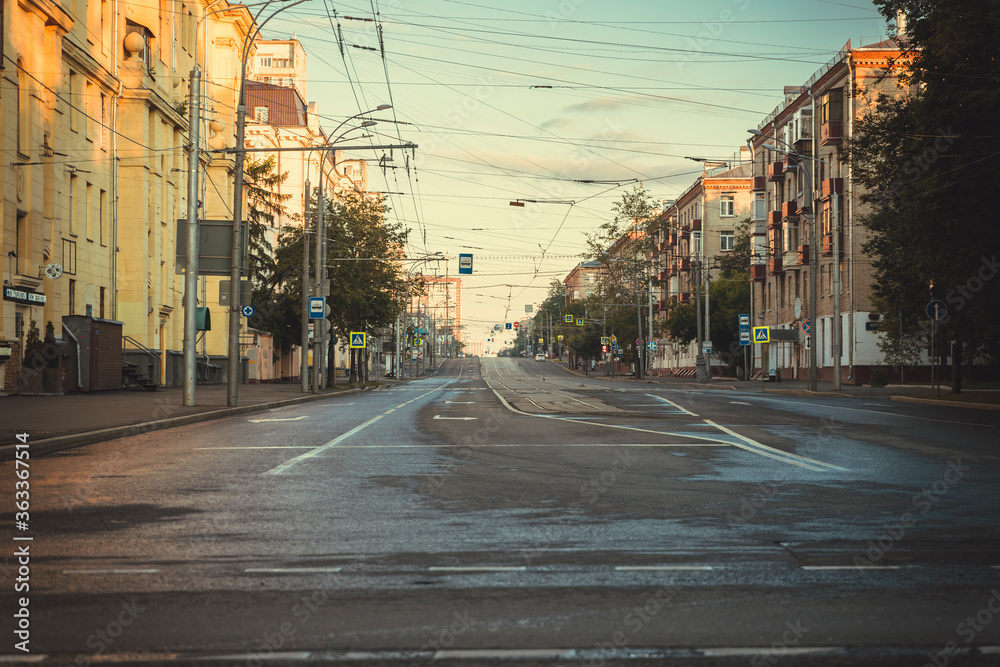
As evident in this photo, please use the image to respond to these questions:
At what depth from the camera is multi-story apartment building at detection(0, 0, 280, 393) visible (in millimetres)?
32719

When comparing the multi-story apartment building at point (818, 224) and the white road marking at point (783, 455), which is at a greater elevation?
the multi-story apartment building at point (818, 224)

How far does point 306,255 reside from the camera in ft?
150

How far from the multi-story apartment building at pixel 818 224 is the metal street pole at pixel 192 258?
2608 cm

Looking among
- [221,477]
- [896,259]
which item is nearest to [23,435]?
[221,477]

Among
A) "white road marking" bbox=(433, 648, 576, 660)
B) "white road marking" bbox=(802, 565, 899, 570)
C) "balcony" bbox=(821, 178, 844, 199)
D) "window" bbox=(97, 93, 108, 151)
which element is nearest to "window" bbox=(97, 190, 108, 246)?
"window" bbox=(97, 93, 108, 151)

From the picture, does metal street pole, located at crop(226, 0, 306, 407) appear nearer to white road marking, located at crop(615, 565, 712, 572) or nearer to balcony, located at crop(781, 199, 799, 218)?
white road marking, located at crop(615, 565, 712, 572)

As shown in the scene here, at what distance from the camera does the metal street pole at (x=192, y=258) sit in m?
26.0

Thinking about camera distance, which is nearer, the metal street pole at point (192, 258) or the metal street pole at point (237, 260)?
the metal street pole at point (192, 258)

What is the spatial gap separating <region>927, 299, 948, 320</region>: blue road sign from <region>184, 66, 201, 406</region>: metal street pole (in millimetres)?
21788

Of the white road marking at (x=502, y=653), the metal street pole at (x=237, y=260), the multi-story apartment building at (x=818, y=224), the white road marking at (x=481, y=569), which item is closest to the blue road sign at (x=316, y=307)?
the metal street pole at (x=237, y=260)

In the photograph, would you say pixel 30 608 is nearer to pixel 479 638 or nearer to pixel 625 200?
pixel 479 638

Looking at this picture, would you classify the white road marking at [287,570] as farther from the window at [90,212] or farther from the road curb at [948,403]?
the window at [90,212]

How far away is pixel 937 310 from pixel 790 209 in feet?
122

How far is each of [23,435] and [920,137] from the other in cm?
2193
